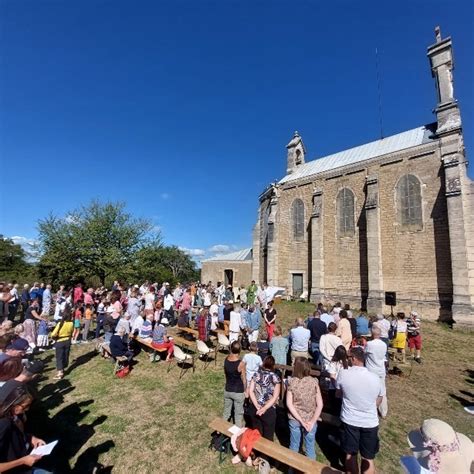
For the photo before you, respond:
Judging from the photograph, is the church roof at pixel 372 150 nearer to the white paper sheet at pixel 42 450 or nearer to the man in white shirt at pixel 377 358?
the man in white shirt at pixel 377 358

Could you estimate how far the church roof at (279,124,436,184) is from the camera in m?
18.6

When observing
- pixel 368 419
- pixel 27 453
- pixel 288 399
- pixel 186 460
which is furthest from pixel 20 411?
pixel 368 419

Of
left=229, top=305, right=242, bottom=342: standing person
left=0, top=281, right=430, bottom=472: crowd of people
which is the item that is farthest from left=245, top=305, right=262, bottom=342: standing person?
left=229, top=305, right=242, bottom=342: standing person

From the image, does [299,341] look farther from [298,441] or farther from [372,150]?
[372,150]

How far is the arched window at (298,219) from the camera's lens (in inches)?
907

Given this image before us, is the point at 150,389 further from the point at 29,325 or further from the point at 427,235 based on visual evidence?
the point at 427,235

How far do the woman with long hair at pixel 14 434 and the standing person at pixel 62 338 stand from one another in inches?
188

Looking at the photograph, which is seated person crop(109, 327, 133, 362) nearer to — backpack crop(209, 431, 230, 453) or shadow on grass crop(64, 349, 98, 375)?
shadow on grass crop(64, 349, 98, 375)

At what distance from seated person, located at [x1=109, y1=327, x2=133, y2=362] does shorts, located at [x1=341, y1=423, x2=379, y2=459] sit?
20.3 ft

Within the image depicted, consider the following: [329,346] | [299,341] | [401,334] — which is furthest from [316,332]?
[401,334]

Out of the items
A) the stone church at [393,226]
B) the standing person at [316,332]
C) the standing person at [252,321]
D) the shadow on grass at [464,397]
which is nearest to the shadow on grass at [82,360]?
the standing person at [252,321]

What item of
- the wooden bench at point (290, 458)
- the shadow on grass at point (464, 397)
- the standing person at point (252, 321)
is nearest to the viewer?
the wooden bench at point (290, 458)

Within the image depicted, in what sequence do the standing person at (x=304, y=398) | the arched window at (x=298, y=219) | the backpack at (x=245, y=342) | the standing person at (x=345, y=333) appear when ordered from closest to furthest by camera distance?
the standing person at (x=304, y=398) → the standing person at (x=345, y=333) → the backpack at (x=245, y=342) → the arched window at (x=298, y=219)

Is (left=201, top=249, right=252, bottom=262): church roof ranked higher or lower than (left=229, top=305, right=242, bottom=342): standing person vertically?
higher
